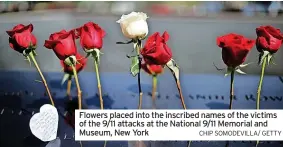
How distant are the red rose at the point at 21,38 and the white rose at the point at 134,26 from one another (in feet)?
0.82

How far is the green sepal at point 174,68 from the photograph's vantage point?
1.00 metres

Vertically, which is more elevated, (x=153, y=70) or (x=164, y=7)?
(x=164, y=7)

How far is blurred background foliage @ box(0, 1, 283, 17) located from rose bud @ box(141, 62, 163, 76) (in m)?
0.17

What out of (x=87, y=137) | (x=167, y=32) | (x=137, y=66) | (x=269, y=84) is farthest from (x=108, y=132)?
(x=269, y=84)

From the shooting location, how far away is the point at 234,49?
0.94 metres

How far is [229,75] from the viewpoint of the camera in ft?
3.40

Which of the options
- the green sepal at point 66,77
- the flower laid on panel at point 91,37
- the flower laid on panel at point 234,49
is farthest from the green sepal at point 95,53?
the flower laid on panel at point 234,49

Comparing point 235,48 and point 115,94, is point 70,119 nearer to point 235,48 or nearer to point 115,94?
point 115,94

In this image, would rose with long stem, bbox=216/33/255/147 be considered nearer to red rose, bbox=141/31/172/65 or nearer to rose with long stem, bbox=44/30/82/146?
red rose, bbox=141/31/172/65

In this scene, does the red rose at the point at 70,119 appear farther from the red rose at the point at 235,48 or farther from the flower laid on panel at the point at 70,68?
the red rose at the point at 235,48

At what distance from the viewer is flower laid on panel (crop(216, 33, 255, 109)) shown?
3.08 feet

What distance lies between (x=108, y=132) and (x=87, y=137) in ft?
0.19

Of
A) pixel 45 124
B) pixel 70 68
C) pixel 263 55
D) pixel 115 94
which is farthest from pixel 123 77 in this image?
pixel 263 55

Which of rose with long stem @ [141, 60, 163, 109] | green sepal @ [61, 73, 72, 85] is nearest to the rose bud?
rose with long stem @ [141, 60, 163, 109]
